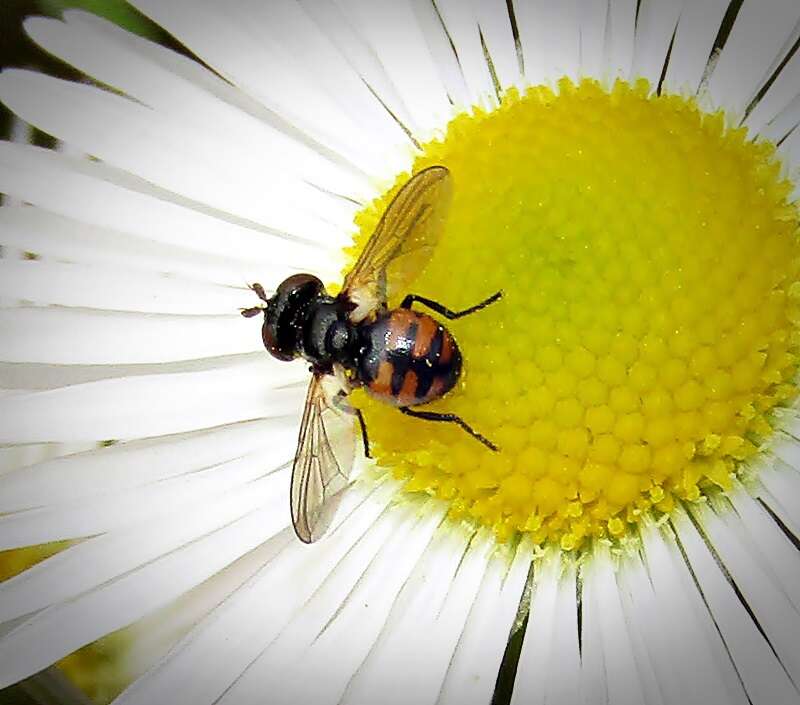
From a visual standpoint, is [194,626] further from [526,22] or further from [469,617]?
[526,22]

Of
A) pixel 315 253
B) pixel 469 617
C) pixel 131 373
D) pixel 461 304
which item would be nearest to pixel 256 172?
pixel 315 253

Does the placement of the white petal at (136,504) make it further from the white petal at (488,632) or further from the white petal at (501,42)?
the white petal at (501,42)

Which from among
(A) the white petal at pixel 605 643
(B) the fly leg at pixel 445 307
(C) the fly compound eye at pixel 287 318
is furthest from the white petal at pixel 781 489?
(C) the fly compound eye at pixel 287 318

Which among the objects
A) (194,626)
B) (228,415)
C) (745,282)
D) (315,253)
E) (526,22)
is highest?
(526,22)

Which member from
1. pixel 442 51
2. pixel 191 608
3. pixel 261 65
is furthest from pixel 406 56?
pixel 191 608

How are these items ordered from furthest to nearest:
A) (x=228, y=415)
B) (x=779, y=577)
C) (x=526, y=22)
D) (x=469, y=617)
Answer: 1. (x=526, y=22)
2. (x=228, y=415)
3. (x=469, y=617)
4. (x=779, y=577)

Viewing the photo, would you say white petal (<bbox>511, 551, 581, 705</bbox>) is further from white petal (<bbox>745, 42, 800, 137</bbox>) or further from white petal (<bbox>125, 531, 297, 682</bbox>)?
white petal (<bbox>745, 42, 800, 137</bbox>)

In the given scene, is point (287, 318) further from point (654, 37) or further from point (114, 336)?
point (654, 37)
